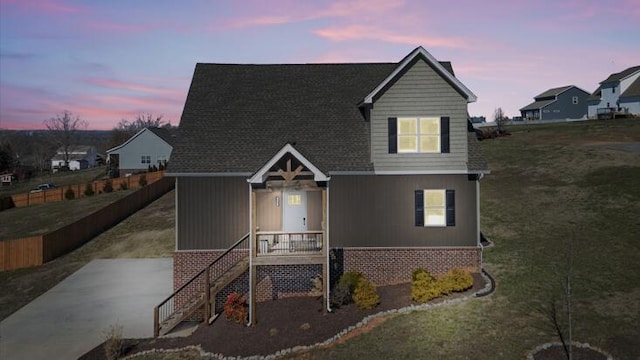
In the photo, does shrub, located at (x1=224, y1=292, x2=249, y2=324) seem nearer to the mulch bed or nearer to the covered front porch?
the mulch bed

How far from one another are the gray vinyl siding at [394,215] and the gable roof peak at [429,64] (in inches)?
142

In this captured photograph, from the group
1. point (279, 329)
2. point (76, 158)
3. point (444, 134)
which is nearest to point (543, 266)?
point (444, 134)

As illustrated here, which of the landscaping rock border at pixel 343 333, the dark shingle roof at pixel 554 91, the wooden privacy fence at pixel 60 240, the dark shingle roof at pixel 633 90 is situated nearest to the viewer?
the landscaping rock border at pixel 343 333

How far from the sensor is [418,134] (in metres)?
19.7

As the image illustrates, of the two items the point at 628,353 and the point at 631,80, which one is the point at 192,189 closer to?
the point at 628,353

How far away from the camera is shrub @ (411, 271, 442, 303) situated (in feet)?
54.7

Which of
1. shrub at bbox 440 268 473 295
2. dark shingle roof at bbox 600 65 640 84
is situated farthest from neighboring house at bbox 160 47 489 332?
dark shingle roof at bbox 600 65 640 84

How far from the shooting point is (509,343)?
13.1m

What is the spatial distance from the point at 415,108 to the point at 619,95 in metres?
68.3

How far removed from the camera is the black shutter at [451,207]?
19359 mm

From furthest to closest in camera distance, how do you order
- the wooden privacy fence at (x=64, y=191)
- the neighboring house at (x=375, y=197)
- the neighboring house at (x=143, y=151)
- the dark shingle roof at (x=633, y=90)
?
1. the dark shingle roof at (x=633, y=90)
2. the neighboring house at (x=143, y=151)
3. the wooden privacy fence at (x=64, y=191)
4. the neighboring house at (x=375, y=197)

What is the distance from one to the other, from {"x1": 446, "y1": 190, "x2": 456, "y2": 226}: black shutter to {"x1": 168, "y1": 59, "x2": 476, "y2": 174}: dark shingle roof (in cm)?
367

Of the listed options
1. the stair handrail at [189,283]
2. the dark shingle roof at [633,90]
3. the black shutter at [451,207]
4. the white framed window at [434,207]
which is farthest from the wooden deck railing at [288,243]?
the dark shingle roof at [633,90]

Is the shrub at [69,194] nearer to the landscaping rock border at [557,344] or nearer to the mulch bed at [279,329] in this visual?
the mulch bed at [279,329]
